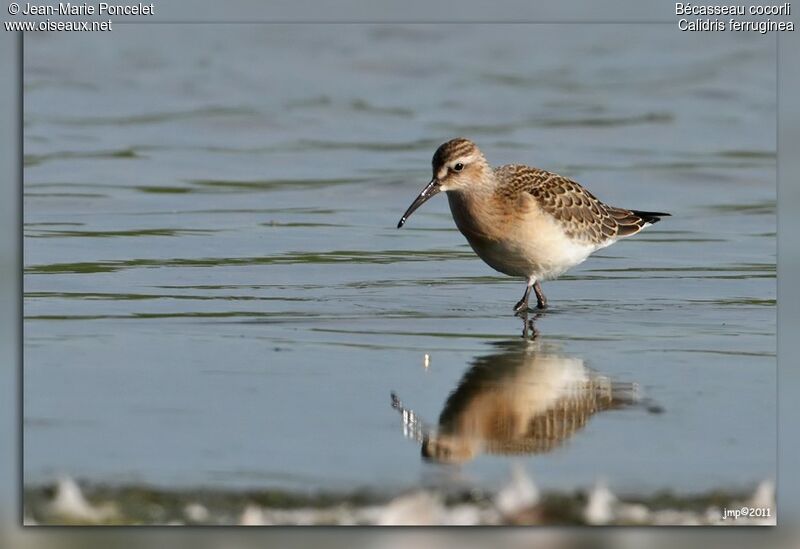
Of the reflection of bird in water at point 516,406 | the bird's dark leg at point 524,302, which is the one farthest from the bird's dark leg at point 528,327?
the reflection of bird in water at point 516,406

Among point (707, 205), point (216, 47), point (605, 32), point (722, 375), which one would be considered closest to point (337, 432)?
point (722, 375)

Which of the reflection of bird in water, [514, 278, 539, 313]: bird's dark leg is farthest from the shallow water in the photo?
[514, 278, 539, 313]: bird's dark leg

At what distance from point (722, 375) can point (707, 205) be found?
232 inches

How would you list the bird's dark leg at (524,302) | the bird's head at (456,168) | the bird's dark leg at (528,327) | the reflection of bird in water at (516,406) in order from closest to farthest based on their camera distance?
the reflection of bird in water at (516,406) < the bird's dark leg at (528,327) < the bird's dark leg at (524,302) < the bird's head at (456,168)

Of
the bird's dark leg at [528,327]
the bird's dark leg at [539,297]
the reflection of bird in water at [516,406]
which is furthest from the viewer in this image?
the bird's dark leg at [539,297]

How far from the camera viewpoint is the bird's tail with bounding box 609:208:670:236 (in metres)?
12.0

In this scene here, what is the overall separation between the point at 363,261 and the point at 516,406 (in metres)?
4.15

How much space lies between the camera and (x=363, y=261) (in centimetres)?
1195

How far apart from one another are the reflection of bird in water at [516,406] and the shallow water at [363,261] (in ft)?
0.11

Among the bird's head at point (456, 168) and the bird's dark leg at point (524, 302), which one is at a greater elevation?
the bird's head at point (456, 168)

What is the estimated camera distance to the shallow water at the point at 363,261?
7.50 metres

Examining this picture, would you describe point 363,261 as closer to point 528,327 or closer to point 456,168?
point 456,168

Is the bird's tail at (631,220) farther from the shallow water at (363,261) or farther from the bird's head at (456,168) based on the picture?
the bird's head at (456,168)

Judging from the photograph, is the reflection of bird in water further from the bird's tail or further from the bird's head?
the bird's tail
